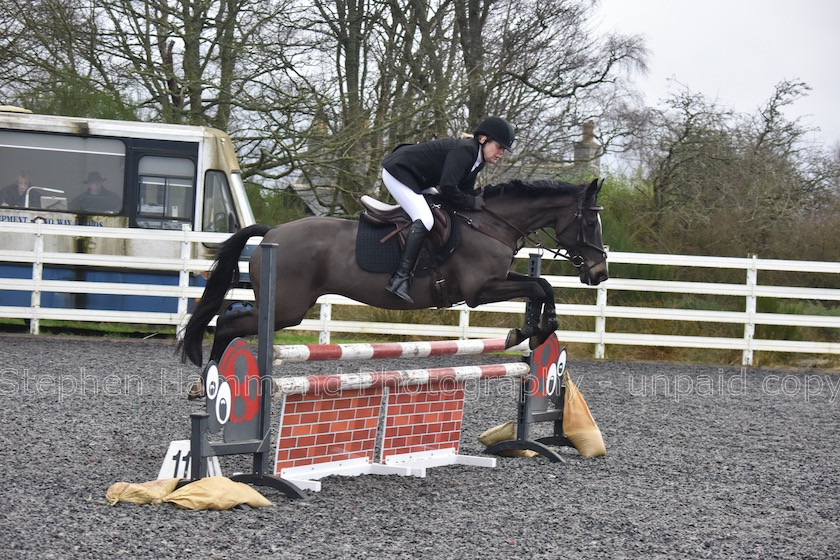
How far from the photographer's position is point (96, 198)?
42.8 feet

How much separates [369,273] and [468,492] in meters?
1.69

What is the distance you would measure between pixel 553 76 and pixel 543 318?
10686 millimetres

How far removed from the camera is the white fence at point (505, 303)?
1187 cm

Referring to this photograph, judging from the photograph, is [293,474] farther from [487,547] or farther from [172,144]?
[172,144]

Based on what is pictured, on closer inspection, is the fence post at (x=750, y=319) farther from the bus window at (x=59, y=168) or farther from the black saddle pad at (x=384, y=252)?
the bus window at (x=59, y=168)

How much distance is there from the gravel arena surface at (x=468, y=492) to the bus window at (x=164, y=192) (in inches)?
181

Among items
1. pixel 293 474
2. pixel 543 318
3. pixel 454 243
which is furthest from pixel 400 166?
pixel 293 474

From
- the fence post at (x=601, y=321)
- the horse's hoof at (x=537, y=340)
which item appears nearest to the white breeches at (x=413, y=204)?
the horse's hoof at (x=537, y=340)

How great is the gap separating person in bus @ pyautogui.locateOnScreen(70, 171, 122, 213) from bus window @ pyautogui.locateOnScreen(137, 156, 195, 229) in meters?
0.35

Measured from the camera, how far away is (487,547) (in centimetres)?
373

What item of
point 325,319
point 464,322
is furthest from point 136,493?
point 464,322

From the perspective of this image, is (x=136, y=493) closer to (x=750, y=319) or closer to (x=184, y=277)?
(x=184, y=277)

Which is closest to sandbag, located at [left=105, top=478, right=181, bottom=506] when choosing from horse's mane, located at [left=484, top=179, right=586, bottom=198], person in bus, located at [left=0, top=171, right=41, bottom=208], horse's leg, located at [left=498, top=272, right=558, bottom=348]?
horse's leg, located at [left=498, top=272, right=558, bottom=348]

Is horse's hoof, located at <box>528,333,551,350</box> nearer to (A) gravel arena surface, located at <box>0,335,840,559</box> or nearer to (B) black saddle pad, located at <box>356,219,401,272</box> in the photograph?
(A) gravel arena surface, located at <box>0,335,840,559</box>
